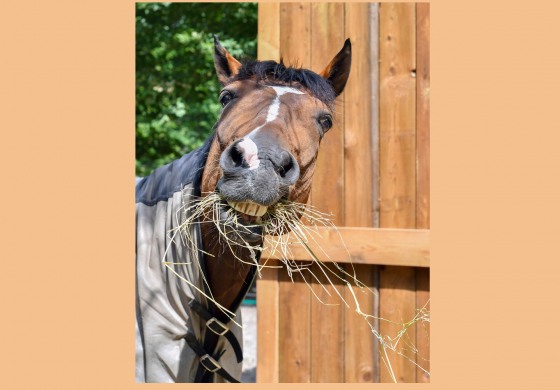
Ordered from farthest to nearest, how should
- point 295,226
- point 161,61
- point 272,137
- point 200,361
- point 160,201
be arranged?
point 161,61, point 160,201, point 200,361, point 295,226, point 272,137

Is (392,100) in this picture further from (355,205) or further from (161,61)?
(161,61)

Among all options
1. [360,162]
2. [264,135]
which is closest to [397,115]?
[360,162]

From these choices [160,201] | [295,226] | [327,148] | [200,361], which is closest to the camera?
[295,226]

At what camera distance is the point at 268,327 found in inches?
178

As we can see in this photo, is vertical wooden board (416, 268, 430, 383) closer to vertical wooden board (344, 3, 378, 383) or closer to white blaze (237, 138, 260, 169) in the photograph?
vertical wooden board (344, 3, 378, 383)

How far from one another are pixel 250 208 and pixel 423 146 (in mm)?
2207

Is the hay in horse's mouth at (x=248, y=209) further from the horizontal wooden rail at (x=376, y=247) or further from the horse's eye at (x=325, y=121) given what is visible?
the horizontal wooden rail at (x=376, y=247)

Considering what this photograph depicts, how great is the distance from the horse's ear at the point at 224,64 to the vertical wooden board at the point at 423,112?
5.51 feet

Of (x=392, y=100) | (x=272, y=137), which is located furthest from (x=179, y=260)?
(x=392, y=100)

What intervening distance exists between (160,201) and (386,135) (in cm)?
193

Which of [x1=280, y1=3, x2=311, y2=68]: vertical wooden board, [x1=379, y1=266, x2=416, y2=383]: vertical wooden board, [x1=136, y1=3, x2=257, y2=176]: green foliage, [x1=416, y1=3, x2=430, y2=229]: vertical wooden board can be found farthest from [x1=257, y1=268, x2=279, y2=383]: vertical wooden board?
[x1=136, y1=3, x2=257, y2=176]: green foliage

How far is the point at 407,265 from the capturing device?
13.5 ft

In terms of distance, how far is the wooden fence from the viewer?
4.16 meters

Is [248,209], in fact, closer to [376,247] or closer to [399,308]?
[376,247]
